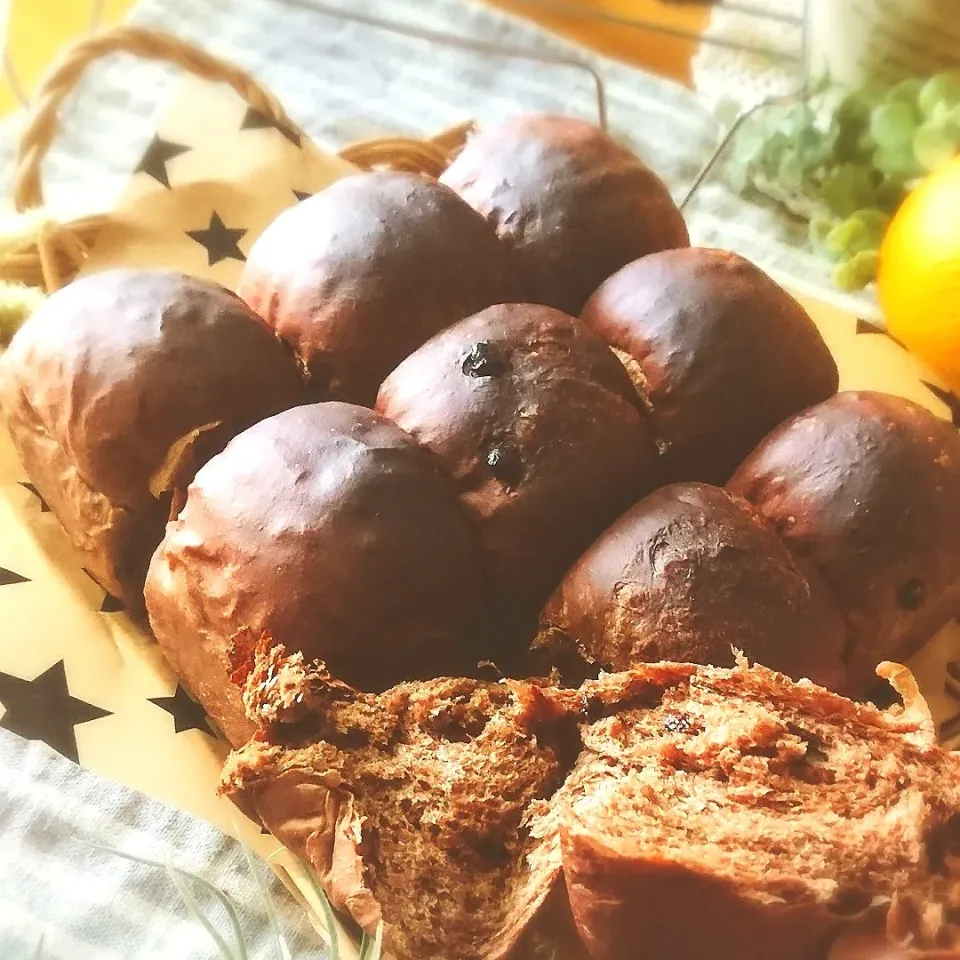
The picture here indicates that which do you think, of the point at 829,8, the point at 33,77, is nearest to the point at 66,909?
the point at 33,77

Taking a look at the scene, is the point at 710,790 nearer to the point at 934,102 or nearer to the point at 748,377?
the point at 748,377

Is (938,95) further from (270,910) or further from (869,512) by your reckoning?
(270,910)

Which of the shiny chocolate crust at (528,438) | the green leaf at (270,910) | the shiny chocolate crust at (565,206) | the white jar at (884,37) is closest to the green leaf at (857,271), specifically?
the white jar at (884,37)

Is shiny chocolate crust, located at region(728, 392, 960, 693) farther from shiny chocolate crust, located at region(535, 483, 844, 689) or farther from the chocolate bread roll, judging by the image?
the chocolate bread roll

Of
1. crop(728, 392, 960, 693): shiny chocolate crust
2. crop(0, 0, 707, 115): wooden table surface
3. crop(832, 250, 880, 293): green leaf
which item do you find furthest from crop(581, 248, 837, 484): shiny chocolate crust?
crop(0, 0, 707, 115): wooden table surface

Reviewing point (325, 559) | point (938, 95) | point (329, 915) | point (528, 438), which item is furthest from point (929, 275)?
point (329, 915)

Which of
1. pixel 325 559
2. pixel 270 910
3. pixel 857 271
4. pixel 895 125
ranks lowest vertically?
pixel 270 910

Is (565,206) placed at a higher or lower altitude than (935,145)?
lower
